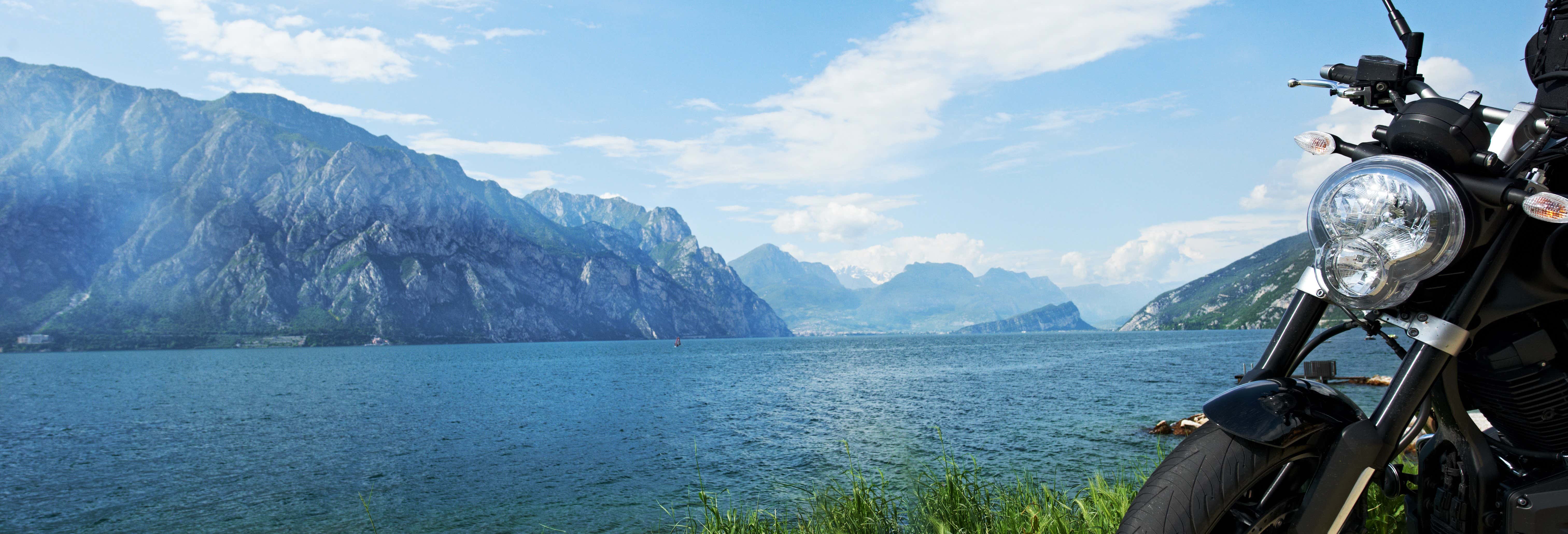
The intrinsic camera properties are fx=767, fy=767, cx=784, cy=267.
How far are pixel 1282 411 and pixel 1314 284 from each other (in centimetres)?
47

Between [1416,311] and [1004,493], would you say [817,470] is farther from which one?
[1416,311]

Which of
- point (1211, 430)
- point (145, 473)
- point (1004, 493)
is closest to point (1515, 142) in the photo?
point (1211, 430)

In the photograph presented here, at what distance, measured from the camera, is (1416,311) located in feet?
8.45

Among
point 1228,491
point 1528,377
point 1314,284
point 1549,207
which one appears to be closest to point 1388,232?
point 1314,284

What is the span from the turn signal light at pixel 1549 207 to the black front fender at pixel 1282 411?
30.0 inches

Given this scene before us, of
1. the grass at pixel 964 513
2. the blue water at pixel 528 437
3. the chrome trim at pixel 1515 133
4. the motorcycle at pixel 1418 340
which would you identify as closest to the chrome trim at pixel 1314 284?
the motorcycle at pixel 1418 340

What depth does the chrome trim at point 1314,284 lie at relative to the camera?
265 centimetres

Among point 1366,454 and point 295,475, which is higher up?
point 1366,454

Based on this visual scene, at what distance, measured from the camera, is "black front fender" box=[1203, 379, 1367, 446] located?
8.38 ft

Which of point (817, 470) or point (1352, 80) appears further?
point (817, 470)

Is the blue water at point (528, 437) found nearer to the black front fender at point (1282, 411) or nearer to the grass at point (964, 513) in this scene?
the grass at point (964, 513)

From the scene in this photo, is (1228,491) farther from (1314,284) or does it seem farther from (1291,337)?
(1314,284)

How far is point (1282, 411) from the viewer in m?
2.59

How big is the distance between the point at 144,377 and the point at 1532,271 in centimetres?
12752
